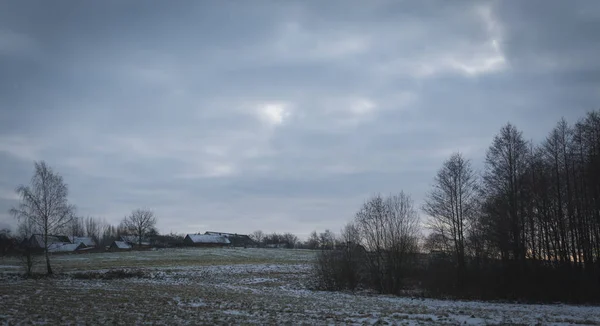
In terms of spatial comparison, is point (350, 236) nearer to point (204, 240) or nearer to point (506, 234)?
point (506, 234)

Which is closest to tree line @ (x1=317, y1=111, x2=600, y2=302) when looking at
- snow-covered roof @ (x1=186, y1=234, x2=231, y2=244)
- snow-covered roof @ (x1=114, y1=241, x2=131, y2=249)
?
snow-covered roof @ (x1=114, y1=241, x2=131, y2=249)

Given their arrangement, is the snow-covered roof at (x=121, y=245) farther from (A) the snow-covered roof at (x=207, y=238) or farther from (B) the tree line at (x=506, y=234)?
(B) the tree line at (x=506, y=234)

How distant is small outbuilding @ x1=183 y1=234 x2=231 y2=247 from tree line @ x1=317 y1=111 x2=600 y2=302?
113 metres

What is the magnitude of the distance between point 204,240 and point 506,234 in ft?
434

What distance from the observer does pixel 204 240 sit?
155875 mm

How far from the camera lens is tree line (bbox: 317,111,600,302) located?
35219 mm

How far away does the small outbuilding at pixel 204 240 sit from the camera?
493 feet

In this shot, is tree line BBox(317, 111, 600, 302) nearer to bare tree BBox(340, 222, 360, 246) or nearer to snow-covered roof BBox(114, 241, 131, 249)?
bare tree BBox(340, 222, 360, 246)

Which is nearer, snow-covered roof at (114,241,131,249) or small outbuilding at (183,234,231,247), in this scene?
snow-covered roof at (114,241,131,249)

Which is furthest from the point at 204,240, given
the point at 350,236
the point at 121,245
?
the point at 350,236

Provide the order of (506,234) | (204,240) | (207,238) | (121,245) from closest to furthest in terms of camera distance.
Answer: (506,234), (121,245), (204,240), (207,238)

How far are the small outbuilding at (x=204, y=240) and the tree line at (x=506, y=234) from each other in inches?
4459

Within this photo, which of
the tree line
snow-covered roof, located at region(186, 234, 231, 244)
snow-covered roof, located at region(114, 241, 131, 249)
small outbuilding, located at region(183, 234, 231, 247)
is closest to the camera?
the tree line

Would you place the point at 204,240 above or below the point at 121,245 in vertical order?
below
